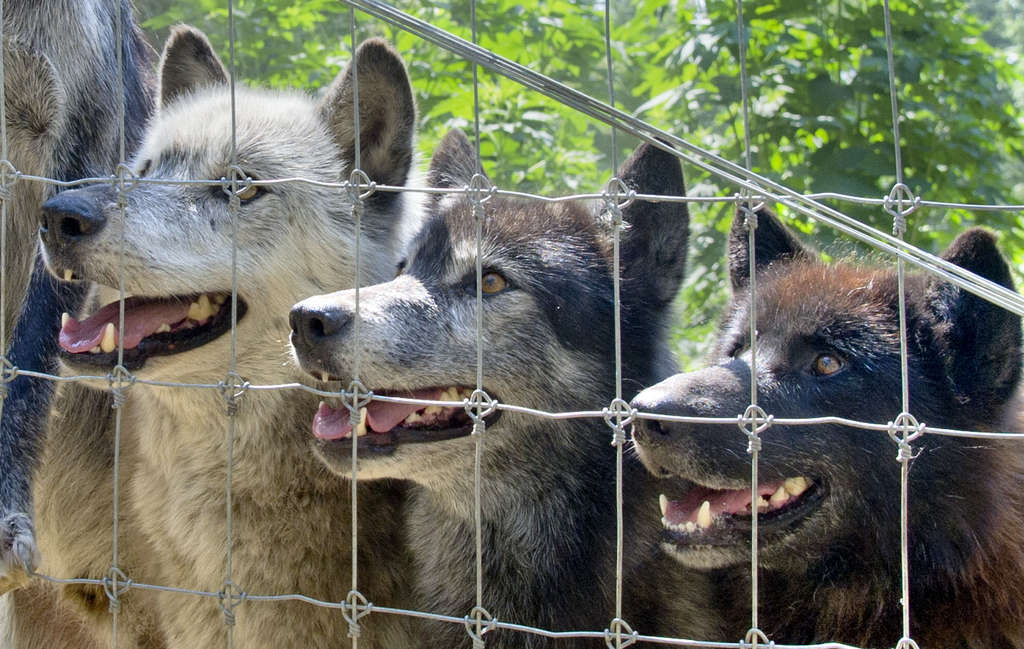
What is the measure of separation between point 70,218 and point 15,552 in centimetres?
100

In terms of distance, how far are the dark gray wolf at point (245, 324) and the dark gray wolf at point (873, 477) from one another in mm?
1121

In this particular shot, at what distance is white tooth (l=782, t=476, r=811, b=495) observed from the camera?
275cm

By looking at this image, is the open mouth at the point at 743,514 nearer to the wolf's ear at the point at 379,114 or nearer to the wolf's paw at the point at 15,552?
the wolf's ear at the point at 379,114

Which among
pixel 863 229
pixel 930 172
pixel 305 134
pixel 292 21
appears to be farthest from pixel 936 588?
pixel 292 21

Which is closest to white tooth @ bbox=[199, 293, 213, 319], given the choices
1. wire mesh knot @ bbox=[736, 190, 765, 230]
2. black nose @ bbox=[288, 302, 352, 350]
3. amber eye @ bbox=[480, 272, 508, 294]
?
black nose @ bbox=[288, 302, 352, 350]

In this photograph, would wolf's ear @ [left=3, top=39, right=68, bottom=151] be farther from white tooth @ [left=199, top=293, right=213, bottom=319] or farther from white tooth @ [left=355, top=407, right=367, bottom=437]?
white tooth @ [left=355, top=407, right=367, bottom=437]

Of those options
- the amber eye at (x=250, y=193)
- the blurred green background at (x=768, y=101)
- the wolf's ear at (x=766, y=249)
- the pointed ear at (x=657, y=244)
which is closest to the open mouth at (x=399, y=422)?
the pointed ear at (x=657, y=244)

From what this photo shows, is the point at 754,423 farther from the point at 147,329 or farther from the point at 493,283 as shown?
the point at 147,329

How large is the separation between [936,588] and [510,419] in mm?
1153

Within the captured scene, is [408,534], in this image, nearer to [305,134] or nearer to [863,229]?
[305,134]

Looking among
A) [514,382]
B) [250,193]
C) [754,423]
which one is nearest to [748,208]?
[754,423]

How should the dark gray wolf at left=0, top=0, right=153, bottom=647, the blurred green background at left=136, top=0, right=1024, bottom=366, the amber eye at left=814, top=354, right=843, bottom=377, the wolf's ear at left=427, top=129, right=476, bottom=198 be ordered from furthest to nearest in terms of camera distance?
1. the blurred green background at left=136, top=0, right=1024, bottom=366
2. the wolf's ear at left=427, top=129, right=476, bottom=198
3. the dark gray wolf at left=0, top=0, right=153, bottom=647
4. the amber eye at left=814, top=354, right=843, bottom=377

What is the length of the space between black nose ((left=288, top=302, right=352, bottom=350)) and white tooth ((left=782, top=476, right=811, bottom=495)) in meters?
1.15

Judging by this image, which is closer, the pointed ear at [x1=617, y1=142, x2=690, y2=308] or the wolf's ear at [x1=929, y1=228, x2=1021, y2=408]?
the wolf's ear at [x1=929, y1=228, x2=1021, y2=408]
